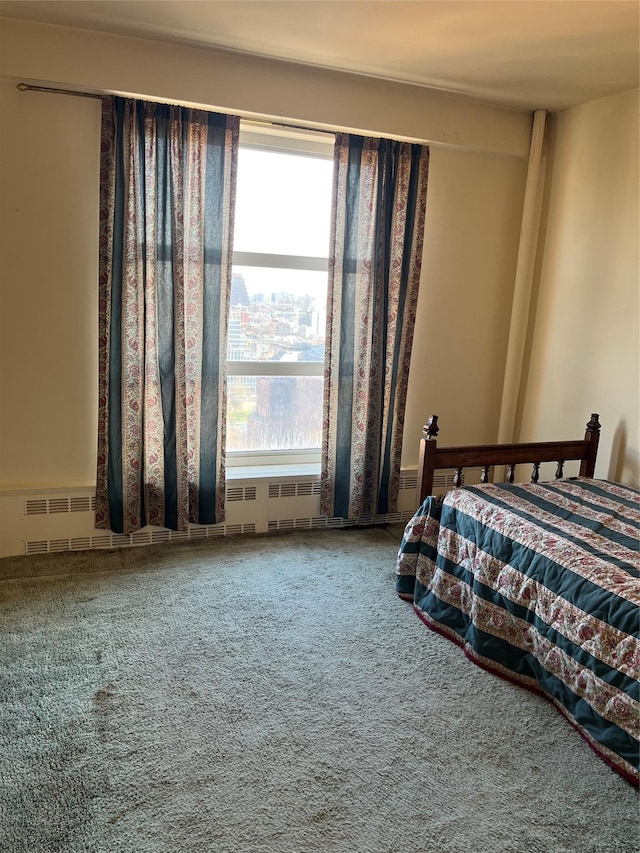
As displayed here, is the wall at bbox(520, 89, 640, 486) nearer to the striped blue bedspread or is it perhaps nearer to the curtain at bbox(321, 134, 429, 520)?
the striped blue bedspread

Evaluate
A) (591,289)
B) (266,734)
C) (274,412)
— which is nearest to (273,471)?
(274,412)

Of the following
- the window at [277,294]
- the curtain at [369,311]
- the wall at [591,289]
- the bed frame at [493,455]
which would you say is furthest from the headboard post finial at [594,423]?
the window at [277,294]

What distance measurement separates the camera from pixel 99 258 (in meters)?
2.79

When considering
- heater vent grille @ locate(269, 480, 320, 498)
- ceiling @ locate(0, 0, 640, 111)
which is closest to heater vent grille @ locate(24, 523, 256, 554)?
heater vent grille @ locate(269, 480, 320, 498)

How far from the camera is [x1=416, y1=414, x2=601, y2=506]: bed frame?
2668mm

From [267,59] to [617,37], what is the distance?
1573 mm

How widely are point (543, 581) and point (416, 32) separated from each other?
2.28 m

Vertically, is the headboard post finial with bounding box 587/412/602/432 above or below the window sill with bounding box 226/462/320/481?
above

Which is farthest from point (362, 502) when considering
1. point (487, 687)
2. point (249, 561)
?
point (487, 687)

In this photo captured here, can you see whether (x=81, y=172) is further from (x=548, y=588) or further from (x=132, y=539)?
(x=548, y=588)

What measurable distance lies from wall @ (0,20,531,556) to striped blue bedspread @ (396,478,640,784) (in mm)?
1423

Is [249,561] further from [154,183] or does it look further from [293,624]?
[154,183]

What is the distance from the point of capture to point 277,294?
3.25m

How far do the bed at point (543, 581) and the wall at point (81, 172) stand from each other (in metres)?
1.30
